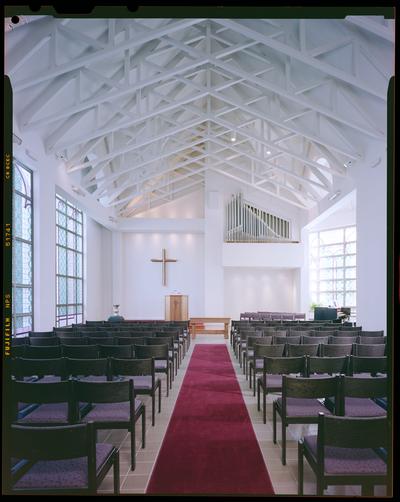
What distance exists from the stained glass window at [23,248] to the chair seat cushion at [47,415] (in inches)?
182

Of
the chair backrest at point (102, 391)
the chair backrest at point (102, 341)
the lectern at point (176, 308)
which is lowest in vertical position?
the lectern at point (176, 308)

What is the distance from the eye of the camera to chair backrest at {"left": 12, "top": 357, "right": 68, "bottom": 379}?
373 cm

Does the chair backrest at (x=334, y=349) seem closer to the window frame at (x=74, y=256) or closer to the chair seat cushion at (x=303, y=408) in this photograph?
the chair seat cushion at (x=303, y=408)

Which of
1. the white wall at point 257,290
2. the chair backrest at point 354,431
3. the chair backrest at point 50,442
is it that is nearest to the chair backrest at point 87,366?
the chair backrest at point 50,442

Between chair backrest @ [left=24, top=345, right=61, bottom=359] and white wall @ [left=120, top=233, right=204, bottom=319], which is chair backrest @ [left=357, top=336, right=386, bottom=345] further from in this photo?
white wall @ [left=120, top=233, right=204, bottom=319]

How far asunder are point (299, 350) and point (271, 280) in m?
11.7

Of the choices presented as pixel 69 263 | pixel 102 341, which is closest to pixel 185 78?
pixel 69 263

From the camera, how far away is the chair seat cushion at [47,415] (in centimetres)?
315

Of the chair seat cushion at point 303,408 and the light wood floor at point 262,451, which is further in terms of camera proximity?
the chair seat cushion at point 303,408

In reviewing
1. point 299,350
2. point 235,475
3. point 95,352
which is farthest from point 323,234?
point 235,475

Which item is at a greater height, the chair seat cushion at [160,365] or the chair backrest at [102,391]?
the chair backrest at [102,391]

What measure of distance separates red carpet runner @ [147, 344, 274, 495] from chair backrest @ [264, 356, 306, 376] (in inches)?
25.3

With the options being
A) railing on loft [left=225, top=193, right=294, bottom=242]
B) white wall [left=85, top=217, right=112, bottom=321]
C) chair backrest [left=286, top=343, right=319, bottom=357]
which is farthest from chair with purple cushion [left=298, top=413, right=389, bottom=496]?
railing on loft [left=225, top=193, right=294, bottom=242]

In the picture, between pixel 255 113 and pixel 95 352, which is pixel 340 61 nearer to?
pixel 255 113
